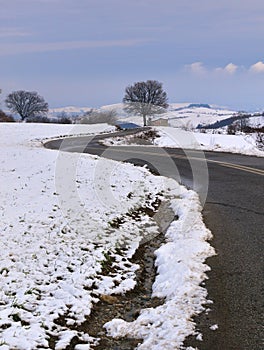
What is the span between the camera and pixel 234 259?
5.75m

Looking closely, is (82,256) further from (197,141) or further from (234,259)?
(197,141)

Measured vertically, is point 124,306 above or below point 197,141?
below

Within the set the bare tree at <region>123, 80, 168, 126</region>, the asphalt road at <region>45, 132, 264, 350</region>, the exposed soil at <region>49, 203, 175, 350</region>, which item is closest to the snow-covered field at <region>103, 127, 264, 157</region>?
the asphalt road at <region>45, 132, 264, 350</region>

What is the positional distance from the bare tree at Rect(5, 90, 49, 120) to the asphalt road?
8454 centimetres

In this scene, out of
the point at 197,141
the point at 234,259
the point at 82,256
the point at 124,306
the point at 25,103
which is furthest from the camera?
the point at 25,103

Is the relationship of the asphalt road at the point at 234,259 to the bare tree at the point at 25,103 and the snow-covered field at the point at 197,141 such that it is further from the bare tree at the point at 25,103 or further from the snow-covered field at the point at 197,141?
the bare tree at the point at 25,103

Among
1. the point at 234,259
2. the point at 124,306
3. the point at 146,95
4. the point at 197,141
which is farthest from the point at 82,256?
the point at 146,95

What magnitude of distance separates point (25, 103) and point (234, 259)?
92859mm

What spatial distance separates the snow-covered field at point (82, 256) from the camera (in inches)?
156

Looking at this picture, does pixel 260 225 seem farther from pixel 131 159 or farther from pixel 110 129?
pixel 110 129

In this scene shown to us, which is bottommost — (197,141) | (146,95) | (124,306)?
(124,306)

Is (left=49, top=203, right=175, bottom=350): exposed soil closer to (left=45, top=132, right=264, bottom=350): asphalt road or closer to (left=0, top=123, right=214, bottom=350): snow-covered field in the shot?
(left=0, top=123, right=214, bottom=350): snow-covered field

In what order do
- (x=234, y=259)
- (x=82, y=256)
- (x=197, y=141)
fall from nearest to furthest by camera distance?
(x=234, y=259), (x=82, y=256), (x=197, y=141)

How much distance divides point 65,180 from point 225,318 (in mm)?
7662
